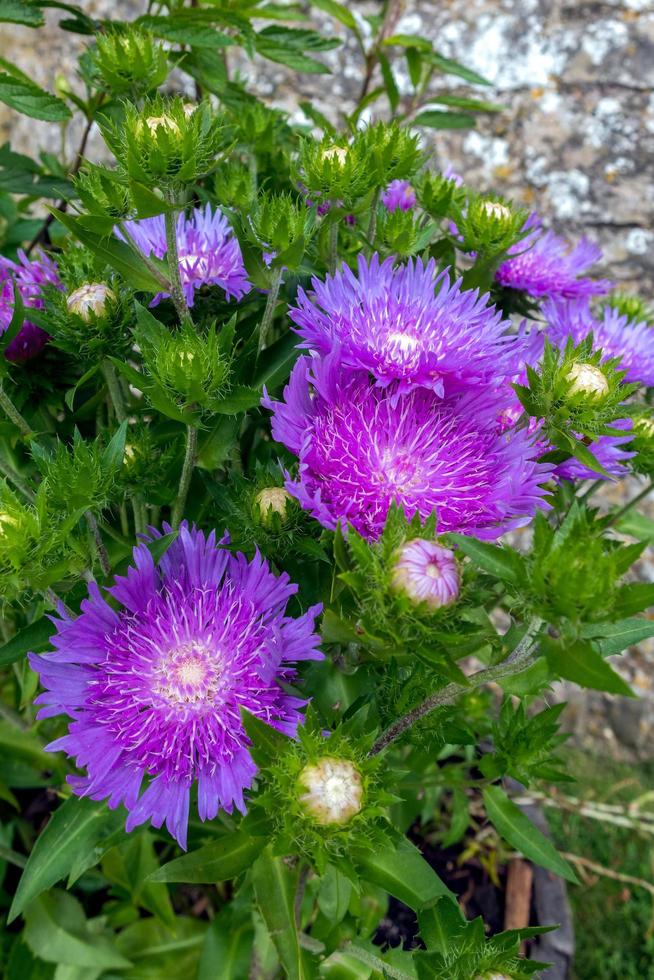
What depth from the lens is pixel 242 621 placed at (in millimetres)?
709

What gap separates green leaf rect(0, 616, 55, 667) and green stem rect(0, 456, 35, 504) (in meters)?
0.13

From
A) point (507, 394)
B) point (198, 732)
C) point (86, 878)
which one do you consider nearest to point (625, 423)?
point (507, 394)

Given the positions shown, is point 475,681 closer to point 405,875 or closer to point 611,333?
point 405,875

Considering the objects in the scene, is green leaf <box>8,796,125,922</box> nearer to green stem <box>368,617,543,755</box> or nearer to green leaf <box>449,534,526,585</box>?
green stem <box>368,617,543,755</box>

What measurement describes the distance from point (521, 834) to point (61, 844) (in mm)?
479

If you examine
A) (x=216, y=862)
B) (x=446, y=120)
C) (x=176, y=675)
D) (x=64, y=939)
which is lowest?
(x=64, y=939)

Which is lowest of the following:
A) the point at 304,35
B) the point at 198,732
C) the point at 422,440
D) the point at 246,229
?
the point at 198,732

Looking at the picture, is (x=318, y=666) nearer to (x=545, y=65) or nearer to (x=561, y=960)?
(x=561, y=960)

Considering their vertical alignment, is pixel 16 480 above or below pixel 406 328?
below

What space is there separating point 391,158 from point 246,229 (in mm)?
180

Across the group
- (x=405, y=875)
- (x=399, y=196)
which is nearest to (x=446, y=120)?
Result: (x=399, y=196)

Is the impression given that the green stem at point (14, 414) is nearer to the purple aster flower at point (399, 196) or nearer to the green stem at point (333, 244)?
the green stem at point (333, 244)

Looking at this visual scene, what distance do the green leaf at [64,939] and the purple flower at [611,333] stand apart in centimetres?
99

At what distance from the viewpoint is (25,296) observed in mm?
862
